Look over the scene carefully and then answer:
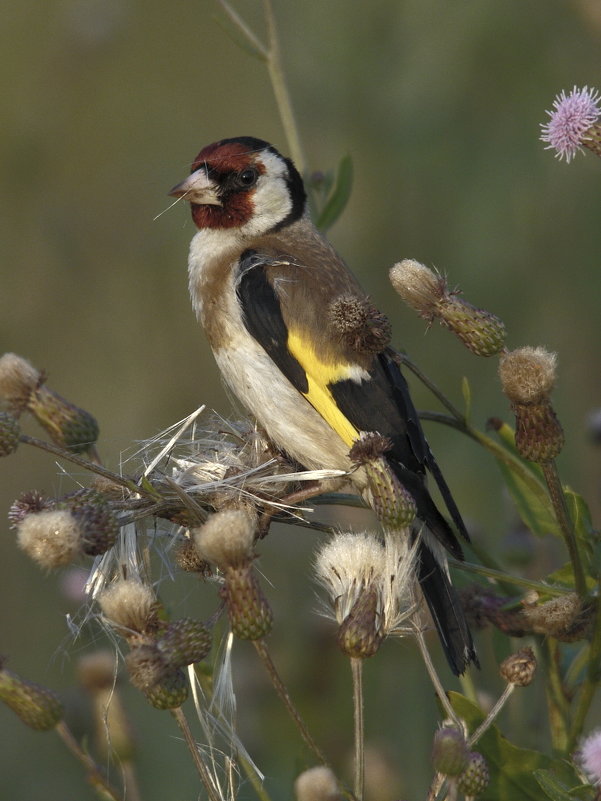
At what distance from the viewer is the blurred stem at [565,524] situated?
2130 millimetres

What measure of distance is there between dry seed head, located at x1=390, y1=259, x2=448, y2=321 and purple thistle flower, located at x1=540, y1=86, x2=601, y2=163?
0.39 meters

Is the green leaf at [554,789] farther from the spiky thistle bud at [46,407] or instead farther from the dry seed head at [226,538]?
the spiky thistle bud at [46,407]

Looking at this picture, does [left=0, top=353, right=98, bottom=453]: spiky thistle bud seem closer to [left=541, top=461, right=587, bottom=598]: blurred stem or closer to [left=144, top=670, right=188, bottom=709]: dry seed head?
[left=144, top=670, right=188, bottom=709]: dry seed head

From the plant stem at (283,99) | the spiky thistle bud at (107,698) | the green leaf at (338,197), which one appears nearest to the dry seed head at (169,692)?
the spiky thistle bud at (107,698)

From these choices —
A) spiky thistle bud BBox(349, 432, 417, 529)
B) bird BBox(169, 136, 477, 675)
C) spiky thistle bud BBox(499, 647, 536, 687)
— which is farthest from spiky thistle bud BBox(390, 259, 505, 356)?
spiky thistle bud BBox(499, 647, 536, 687)

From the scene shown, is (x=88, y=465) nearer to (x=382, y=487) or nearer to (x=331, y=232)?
(x=382, y=487)

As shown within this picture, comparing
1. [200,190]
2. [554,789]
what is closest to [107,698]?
[554,789]

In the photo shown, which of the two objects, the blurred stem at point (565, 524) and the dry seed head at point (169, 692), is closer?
the dry seed head at point (169, 692)

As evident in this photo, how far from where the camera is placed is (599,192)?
4707mm

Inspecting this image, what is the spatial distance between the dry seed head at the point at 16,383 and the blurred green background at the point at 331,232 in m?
1.08

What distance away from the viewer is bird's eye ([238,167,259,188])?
11.6 feet

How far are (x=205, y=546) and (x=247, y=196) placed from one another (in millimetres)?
1770

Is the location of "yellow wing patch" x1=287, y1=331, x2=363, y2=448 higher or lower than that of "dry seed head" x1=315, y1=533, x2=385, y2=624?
higher

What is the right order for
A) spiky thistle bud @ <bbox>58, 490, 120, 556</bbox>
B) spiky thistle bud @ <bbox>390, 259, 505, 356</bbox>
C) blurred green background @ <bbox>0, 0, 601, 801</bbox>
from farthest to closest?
blurred green background @ <bbox>0, 0, 601, 801</bbox> → spiky thistle bud @ <bbox>390, 259, 505, 356</bbox> → spiky thistle bud @ <bbox>58, 490, 120, 556</bbox>
